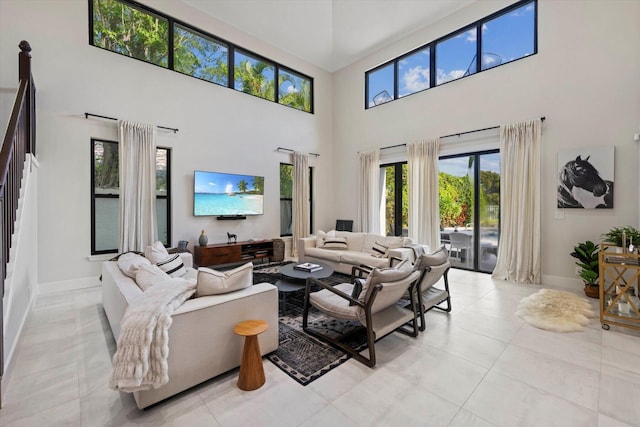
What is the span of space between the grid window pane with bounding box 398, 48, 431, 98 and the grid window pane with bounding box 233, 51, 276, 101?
10.1 feet

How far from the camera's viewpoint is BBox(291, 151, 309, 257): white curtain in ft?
22.7

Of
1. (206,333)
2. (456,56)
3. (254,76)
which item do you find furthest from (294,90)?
(206,333)

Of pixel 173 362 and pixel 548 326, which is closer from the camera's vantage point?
pixel 173 362

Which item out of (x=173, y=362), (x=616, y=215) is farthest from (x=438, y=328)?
(x=616, y=215)

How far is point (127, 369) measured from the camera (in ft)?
Answer: 5.13

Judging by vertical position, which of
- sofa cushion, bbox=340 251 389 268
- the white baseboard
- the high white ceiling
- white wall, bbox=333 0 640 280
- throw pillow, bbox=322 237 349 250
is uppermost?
the high white ceiling

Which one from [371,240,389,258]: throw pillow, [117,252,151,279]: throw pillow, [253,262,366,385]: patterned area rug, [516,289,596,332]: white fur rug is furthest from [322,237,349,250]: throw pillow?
[117,252,151,279]: throw pillow

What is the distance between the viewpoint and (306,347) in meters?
2.52

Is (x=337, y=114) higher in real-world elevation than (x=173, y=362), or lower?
A: higher

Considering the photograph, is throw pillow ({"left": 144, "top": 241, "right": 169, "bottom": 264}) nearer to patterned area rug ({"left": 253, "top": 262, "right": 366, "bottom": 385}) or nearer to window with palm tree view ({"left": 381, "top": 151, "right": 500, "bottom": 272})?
patterned area rug ({"left": 253, "top": 262, "right": 366, "bottom": 385})

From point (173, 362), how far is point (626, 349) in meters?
3.80

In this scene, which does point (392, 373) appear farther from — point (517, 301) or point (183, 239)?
point (183, 239)

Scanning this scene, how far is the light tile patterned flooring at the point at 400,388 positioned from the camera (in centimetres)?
169

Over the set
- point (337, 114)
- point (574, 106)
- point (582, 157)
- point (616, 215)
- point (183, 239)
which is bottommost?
point (183, 239)
